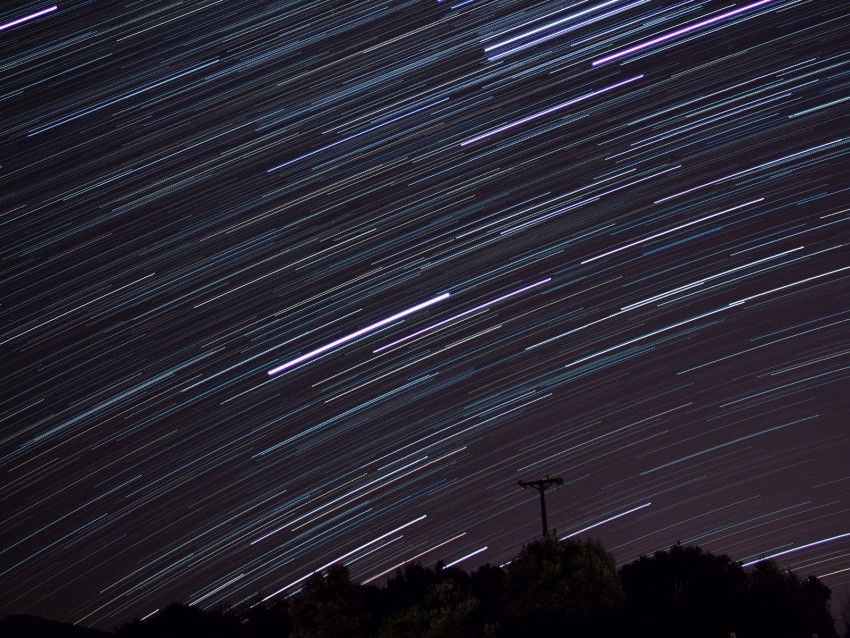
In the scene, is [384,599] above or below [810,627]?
above

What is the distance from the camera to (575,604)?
2375 cm

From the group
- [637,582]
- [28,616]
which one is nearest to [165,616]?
[28,616]

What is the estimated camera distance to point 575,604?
935 inches

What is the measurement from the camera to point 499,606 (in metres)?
25.3

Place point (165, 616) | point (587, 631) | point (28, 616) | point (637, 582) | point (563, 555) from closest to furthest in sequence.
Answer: point (587, 631) < point (563, 555) < point (637, 582) < point (165, 616) < point (28, 616)

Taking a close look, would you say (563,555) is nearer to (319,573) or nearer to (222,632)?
(319,573)

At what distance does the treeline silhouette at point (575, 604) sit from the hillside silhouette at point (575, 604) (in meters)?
0.03

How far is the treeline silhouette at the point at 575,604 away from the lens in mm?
23156

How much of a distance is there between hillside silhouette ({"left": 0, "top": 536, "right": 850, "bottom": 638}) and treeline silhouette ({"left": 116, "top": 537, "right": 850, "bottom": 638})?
1.1 inches

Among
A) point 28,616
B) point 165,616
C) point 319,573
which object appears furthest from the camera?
point 28,616

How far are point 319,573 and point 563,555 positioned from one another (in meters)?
7.35

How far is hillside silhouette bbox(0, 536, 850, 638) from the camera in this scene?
23156 mm

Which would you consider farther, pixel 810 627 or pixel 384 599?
pixel 384 599

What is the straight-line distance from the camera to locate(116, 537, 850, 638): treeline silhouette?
23.2 meters
